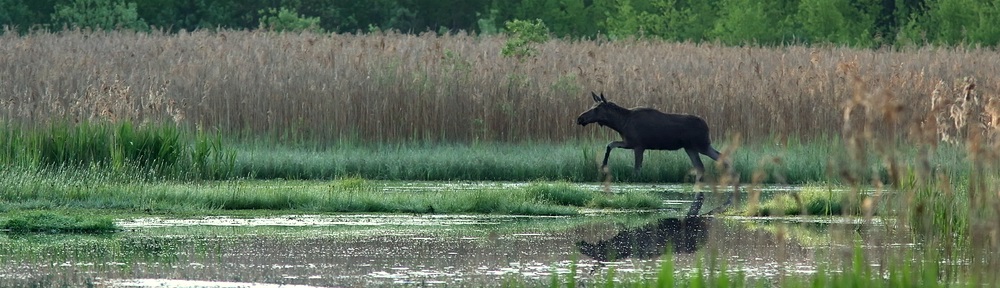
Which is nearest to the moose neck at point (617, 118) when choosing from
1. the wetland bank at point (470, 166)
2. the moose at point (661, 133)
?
the moose at point (661, 133)

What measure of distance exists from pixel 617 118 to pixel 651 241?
23.4ft

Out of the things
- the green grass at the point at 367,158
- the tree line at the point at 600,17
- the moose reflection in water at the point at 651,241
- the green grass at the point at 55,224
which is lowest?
the moose reflection in water at the point at 651,241

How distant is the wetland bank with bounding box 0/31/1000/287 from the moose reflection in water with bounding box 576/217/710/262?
0.04 m

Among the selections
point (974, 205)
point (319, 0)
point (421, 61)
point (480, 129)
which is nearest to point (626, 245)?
point (974, 205)

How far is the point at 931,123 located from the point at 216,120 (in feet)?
54.6

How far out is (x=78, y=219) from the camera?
13570 millimetres

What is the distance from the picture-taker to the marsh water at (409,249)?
1038cm

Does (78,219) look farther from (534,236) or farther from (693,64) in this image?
(693,64)

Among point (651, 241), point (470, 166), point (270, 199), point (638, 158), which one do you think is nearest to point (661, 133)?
point (638, 158)

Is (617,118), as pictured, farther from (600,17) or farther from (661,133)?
(600,17)

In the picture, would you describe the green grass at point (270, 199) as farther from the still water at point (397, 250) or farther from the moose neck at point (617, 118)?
the moose neck at point (617, 118)

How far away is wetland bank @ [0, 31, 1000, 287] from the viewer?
10.2 metres

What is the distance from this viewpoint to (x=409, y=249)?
12086 millimetres

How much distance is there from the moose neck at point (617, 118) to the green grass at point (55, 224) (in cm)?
788
